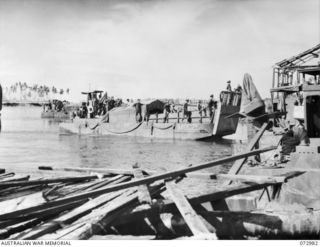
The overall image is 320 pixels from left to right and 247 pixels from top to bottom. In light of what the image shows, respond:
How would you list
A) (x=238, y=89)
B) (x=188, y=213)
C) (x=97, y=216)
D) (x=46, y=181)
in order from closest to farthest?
(x=188, y=213)
(x=97, y=216)
(x=46, y=181)
(x=238, y=89)

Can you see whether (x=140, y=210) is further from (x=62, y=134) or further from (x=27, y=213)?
(x=62, y=134)

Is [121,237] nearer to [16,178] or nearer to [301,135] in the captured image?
[16,178]

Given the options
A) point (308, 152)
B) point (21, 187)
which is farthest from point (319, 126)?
point (21, 187)

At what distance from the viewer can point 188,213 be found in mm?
4625

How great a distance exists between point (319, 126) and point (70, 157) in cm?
1531

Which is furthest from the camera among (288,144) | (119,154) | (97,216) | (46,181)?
(119,154)

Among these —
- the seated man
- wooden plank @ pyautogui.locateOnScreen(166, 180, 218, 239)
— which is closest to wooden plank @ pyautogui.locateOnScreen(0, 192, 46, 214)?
wooden plank @ pyautogui.locateOnScreen(166, 180, 218, 239)

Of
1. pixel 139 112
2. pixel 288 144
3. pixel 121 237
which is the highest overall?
pixel 139 112

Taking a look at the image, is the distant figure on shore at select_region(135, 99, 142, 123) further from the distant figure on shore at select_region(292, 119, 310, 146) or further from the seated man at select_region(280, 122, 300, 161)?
the distant figure on shore at select_region(292, 119, 310, 146)

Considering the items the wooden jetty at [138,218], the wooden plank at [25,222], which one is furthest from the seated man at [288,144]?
the wooden plank at [25,222]

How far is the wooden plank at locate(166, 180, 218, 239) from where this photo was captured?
13.5ft

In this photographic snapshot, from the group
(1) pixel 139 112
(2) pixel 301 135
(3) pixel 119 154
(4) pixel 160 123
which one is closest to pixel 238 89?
(4) pixel 160 123

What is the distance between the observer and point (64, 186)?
690cm

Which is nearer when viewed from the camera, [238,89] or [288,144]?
[288,144]
